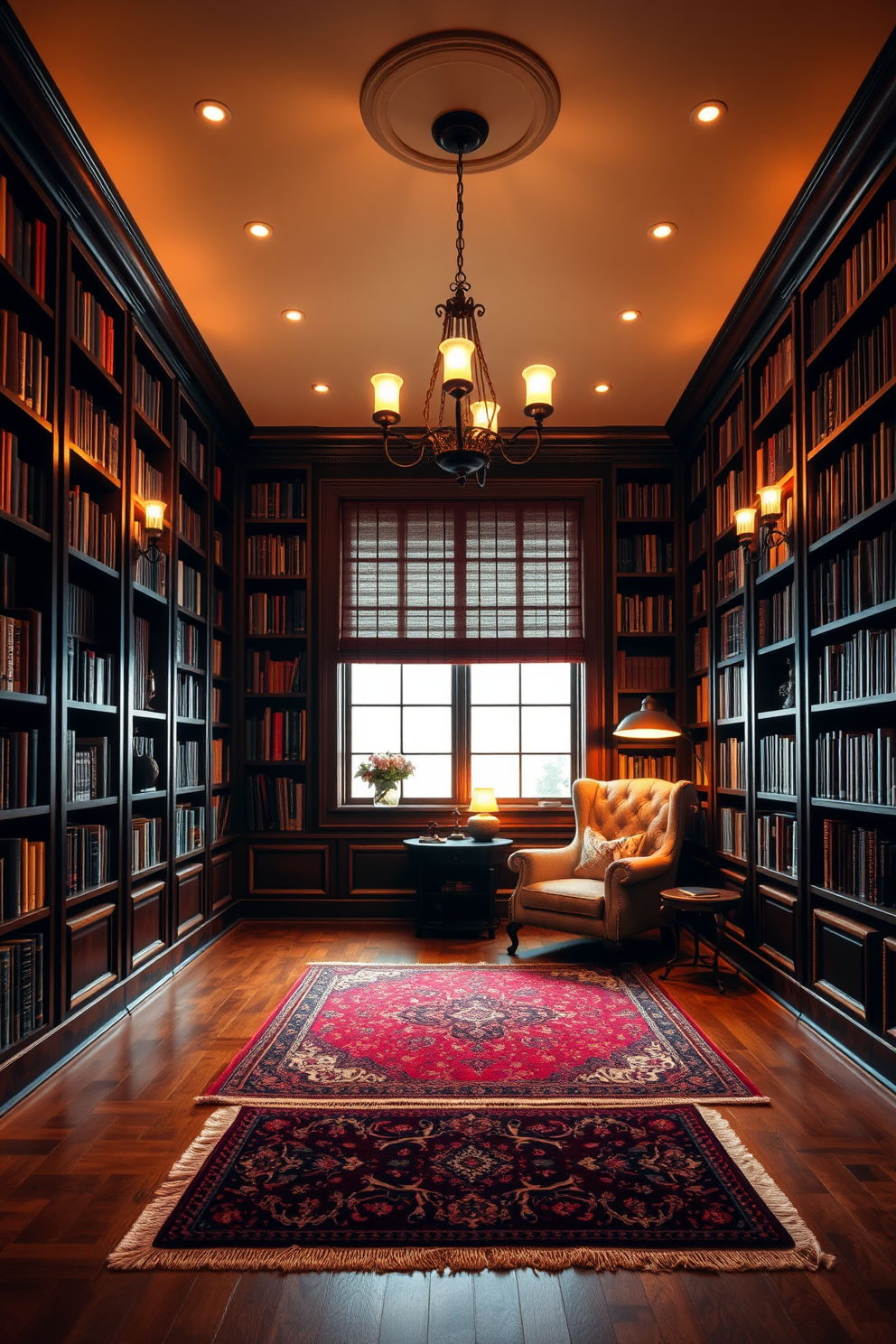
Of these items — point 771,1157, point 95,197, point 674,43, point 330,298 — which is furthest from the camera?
point 330,298

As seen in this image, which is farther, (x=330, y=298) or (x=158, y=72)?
(x=330, y=298)

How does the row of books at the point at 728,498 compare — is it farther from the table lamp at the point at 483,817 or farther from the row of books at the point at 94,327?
the row of books at the point at 94,327

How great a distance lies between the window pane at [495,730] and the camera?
7.00 meters

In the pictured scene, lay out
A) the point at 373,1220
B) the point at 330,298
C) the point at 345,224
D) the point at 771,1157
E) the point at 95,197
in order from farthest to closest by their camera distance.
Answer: the point at 330,298
the point at 345,224
the point at 95,197
the point at 771,1157
the point at 373,1220

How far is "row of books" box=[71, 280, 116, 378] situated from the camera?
156 inches

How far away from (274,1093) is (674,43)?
151 inches

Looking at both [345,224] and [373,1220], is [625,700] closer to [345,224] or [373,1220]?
[345,224]

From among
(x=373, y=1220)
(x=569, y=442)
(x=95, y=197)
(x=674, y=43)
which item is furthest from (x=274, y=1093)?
(x=569, y=442)

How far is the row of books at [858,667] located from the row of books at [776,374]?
130 cm

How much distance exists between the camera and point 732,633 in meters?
5.55

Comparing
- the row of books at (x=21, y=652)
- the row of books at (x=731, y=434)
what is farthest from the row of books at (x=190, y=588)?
the row of books at (x=731, y=434)

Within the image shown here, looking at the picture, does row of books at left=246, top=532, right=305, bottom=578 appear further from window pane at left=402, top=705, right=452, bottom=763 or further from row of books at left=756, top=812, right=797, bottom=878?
row of books at left=756, top=812, right=797, bottom=878

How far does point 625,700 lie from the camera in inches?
271

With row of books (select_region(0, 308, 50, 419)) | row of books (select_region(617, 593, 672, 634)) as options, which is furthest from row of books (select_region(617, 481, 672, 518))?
row of books (select_region(0, 308, 50, 419))
